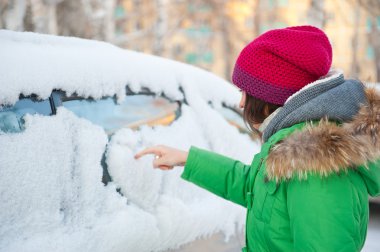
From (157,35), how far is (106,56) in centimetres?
1190

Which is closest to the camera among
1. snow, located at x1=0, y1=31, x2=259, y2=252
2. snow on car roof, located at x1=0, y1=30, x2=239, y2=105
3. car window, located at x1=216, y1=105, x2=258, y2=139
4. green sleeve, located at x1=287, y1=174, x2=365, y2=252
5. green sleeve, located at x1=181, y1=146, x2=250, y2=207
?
green sleeve, located at x1=287, y1=174, x2=365, y2=252

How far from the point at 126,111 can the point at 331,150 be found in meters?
0.99

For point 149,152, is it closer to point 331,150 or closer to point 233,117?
point 331,150

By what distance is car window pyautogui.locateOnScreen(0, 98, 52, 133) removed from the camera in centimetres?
142

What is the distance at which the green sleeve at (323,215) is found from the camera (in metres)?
1.10

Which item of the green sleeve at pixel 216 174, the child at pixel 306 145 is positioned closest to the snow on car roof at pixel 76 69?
the green sleeve at pixel 216 174

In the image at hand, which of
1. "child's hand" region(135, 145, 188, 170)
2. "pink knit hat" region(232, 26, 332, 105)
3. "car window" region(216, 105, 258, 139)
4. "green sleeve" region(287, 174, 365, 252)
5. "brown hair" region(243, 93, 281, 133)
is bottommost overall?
"car window" region(216, 105, 258, 139)

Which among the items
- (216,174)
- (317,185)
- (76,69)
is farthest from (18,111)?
(317,185)

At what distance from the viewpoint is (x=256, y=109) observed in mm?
1430

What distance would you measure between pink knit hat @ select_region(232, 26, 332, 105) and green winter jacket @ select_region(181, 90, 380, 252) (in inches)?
5.7

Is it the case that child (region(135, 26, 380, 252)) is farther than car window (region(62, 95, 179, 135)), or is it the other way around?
car window (region(62, 95, 179, 135))

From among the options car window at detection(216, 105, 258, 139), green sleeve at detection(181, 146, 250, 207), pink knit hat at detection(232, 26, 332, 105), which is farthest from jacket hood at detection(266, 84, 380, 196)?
car window at detection(216, 105, 258, 139)

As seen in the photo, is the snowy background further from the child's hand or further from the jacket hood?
the jacket hood

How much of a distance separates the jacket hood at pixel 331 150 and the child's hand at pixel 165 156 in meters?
0.55
